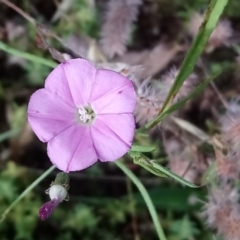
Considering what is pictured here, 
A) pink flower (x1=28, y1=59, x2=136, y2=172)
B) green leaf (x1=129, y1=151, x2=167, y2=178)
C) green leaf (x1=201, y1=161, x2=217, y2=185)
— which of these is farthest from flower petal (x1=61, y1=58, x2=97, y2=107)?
green leaf (x1=201, y1=161, x2=217, y2=185)

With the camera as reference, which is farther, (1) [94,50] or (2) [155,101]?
(1) [94,50]

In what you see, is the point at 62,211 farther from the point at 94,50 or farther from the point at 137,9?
the point at 137,9

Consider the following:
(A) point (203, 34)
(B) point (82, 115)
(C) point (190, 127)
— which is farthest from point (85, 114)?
(C) point (190, 127)

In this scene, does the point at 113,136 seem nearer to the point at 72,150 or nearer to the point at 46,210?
the point at 72,150

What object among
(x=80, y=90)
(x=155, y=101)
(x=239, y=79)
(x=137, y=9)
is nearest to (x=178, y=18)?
(x=137, y=9)


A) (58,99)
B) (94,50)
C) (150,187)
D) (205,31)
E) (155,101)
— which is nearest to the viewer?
(205,31)

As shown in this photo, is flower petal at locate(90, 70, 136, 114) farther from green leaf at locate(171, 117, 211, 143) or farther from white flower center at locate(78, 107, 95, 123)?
green leaf at locate(171, 117, 211, 143)

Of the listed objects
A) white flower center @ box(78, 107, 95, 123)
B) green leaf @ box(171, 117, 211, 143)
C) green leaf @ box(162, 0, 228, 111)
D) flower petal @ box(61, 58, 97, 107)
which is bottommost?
green leaf @ box(171, 117, 211, 143)

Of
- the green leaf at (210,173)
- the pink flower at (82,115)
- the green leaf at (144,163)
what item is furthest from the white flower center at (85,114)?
the green leaf at (210,173)
